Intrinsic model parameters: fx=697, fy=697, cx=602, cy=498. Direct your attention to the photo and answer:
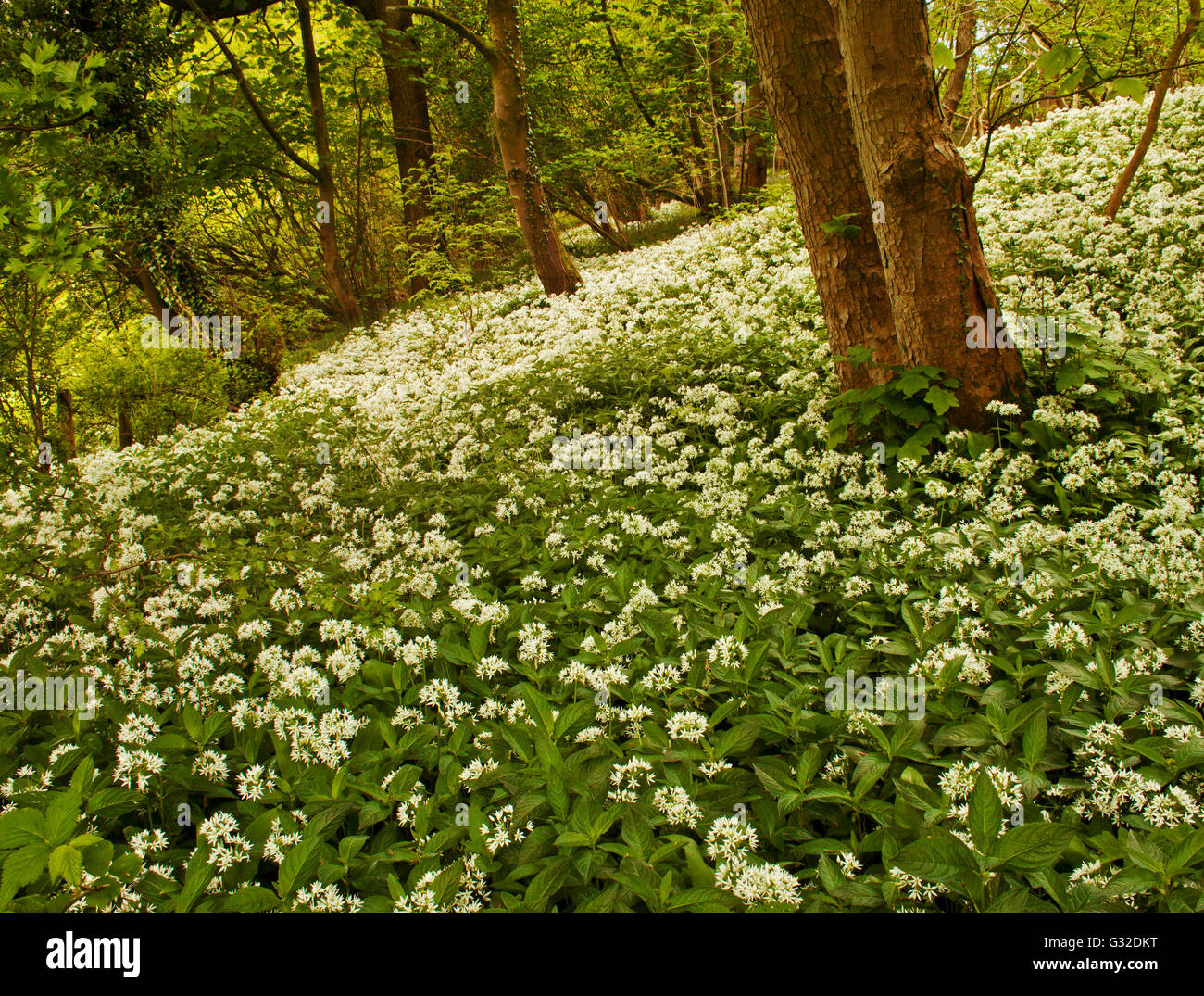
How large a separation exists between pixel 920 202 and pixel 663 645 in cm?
Result: 345

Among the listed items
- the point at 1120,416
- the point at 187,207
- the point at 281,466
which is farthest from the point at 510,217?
the point at 1120,416

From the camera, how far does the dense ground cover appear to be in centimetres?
210

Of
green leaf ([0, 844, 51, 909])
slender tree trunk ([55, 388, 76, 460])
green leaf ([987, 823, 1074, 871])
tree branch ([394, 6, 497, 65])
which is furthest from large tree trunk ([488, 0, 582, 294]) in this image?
green leaf ([987, 823, 1074, 871])

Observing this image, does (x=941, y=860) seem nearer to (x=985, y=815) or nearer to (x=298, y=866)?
(x=985, y=815)

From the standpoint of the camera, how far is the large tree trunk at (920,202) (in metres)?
4.42

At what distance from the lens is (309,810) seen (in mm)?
2428

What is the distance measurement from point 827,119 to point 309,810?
5.63 metres

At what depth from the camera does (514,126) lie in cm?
1042

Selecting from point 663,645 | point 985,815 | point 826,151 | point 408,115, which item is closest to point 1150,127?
point 826,151

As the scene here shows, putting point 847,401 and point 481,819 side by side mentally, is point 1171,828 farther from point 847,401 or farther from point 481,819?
point 847,401

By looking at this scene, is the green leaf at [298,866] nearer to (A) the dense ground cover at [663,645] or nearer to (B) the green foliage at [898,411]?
(A) the dense ground cover at [663,645]

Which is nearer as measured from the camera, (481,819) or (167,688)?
(481,819)

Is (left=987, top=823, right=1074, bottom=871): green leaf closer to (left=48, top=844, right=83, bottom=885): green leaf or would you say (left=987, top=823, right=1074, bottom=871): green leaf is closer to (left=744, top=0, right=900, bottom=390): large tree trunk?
(left=48, top=844, right=83, bottom=885): green leaf
